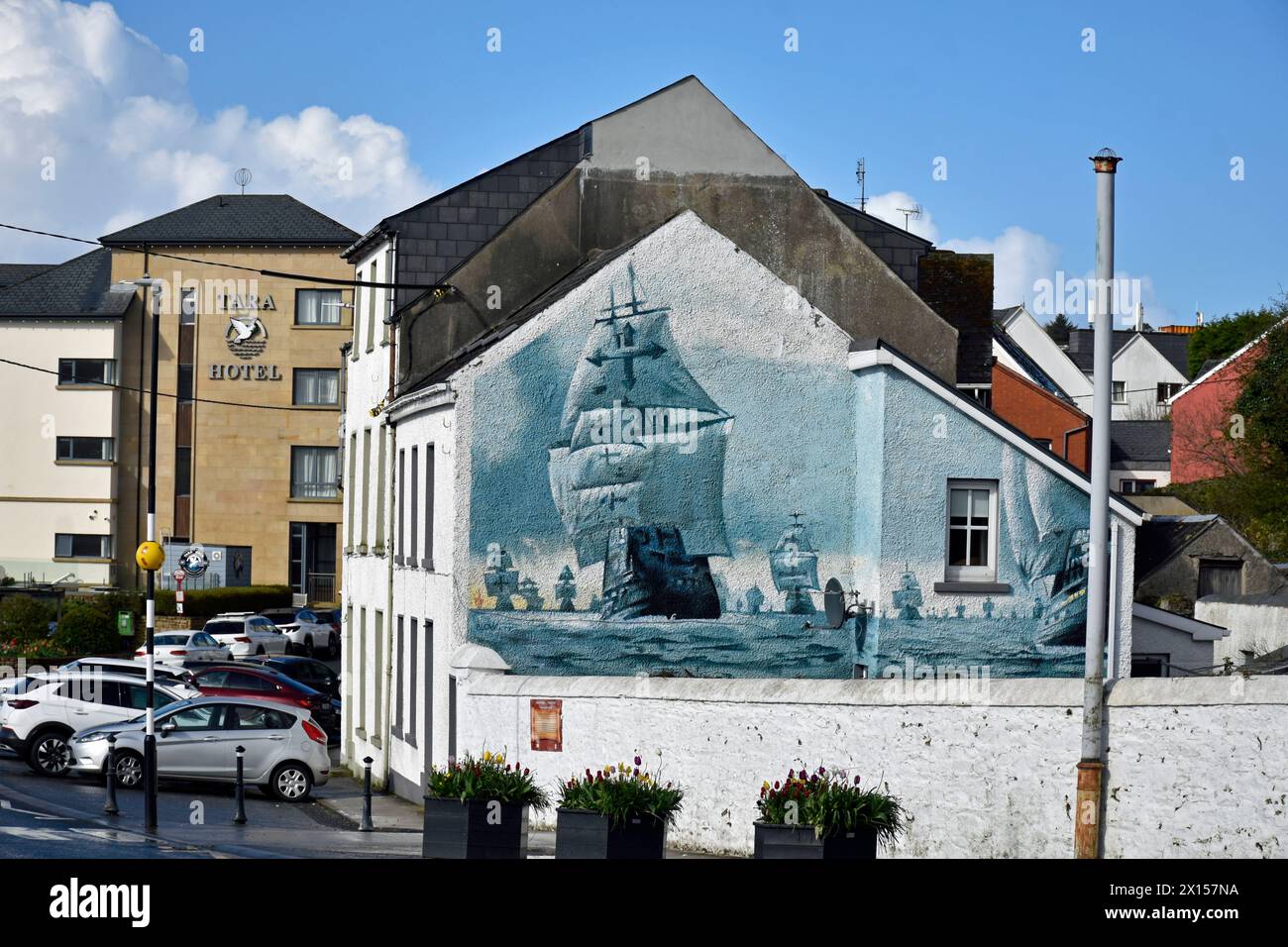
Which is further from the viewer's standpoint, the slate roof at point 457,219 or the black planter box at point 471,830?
the slate roof at point 457,219

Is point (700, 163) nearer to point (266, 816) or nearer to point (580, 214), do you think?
point (580, 214)

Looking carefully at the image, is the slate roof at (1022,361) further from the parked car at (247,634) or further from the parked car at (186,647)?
the parked car at (186,647)

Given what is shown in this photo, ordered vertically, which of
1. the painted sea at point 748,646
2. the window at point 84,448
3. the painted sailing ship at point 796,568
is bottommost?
the painted sea at point 748,646

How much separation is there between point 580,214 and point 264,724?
984 cm

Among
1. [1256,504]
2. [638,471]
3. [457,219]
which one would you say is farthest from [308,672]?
[1256,504]

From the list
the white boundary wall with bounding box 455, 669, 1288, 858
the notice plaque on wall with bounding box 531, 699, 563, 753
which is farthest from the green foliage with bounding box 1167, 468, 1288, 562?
the notice plaque on wall with bounding box 531, 699, 563, 753

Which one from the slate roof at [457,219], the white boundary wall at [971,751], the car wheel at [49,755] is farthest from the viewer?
the slate roof at [457,219]

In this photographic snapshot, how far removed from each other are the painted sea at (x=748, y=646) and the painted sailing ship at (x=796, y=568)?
256 millimetres

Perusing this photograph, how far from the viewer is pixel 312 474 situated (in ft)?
230

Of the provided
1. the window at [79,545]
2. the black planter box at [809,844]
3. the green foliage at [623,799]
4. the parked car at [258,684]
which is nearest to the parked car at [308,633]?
the window at [79,545]

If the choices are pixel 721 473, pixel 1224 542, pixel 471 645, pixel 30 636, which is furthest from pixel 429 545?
pixel 30 636

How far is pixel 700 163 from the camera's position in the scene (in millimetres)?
29328

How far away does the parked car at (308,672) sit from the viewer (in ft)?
138
